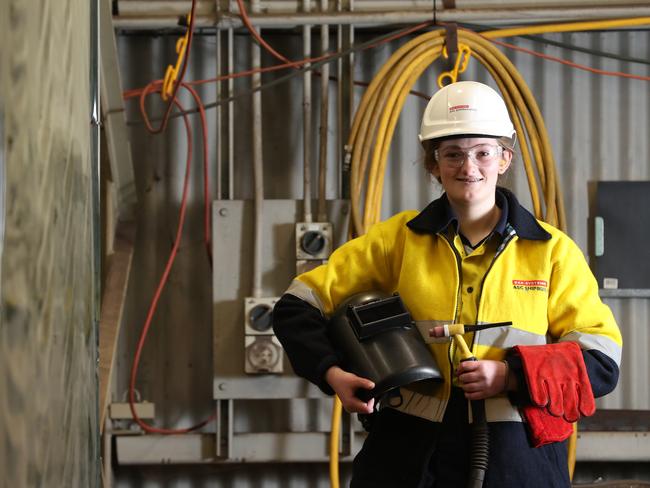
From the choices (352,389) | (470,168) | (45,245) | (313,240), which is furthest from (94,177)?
(313,240)

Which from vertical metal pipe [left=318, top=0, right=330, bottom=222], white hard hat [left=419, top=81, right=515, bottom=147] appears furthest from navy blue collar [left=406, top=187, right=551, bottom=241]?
vertical metal pipe [left=318, top=0, right=330, bottom=222]

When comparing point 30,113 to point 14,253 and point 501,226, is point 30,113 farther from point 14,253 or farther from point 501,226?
point 501,226

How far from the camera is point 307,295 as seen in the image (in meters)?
1.57

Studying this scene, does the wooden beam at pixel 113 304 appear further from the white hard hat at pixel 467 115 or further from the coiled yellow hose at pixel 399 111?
the white hard hat at pixel 467 115

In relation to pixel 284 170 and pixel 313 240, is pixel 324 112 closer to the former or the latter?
pixel 284 170

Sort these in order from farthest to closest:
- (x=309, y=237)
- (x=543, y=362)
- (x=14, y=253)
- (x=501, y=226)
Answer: (x=309, y=237), (x=501, y=226), (x=543, y=362), (x=14, y=253)

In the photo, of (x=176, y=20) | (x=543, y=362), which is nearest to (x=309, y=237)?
(x=176, y=20)

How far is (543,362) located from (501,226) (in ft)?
0.90

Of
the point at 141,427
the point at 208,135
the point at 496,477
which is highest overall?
the point at 208,135

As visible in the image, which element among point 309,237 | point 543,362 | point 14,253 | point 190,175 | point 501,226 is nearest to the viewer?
point 14,253

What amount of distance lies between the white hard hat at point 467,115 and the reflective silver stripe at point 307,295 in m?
0.38

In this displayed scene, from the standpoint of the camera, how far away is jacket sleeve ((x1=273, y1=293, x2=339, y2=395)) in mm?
1459

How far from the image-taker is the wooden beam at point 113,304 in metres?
2.45

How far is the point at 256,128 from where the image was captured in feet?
8.75
